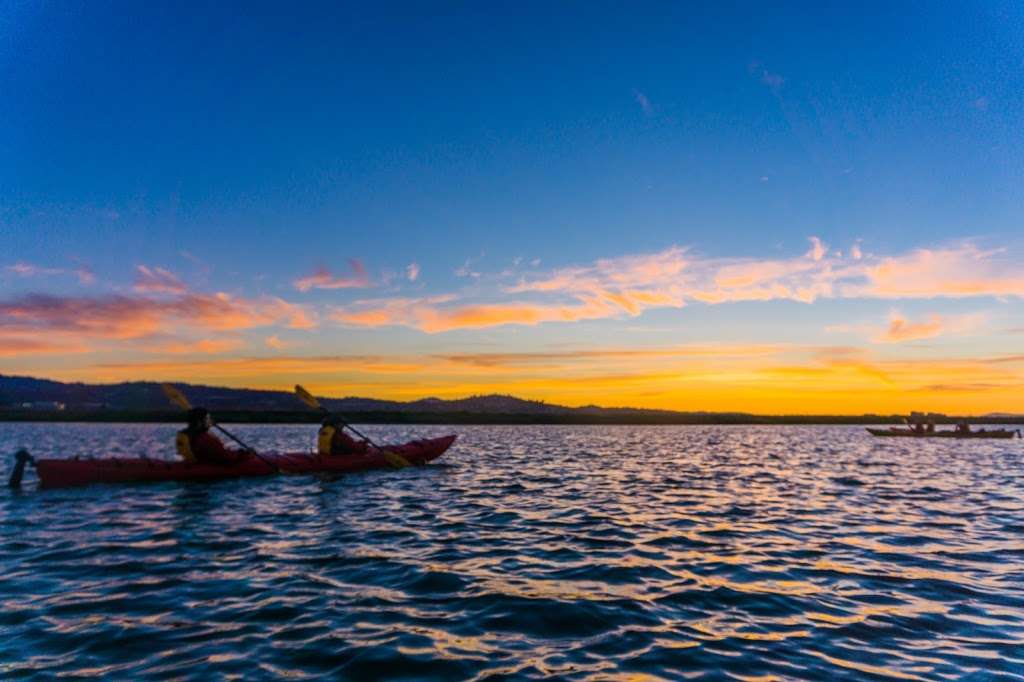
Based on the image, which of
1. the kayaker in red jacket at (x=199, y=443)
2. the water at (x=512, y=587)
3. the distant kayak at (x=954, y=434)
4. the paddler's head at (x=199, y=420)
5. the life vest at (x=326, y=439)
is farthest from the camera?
the distant kayak at (x=954, y=434)

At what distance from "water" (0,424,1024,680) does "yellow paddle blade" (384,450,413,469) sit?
32.4ft

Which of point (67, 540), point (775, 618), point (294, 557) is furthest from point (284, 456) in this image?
point (775, 618)

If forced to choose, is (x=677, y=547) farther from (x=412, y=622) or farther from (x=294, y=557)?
(x=294, y=557)

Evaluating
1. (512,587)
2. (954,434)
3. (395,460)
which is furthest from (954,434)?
(512,587)

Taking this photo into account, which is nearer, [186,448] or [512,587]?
[512,587]

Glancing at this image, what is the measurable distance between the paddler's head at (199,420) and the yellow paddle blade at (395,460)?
8.90 metres

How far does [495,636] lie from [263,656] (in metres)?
2.69

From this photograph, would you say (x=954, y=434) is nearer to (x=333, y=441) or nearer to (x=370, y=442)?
(x=370, y=442)

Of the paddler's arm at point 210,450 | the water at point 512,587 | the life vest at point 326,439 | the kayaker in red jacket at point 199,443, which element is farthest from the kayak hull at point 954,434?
the kayaker in red jacket at point 199,443

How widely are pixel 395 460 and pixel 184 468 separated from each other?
384 inches

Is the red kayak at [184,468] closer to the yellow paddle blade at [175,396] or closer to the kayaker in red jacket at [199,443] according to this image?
the kayaker in red jacket at [199,443]

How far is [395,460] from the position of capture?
30.7 meters

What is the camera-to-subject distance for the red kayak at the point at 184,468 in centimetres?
2208

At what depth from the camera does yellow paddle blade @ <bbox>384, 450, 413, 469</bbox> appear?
30573 mm
